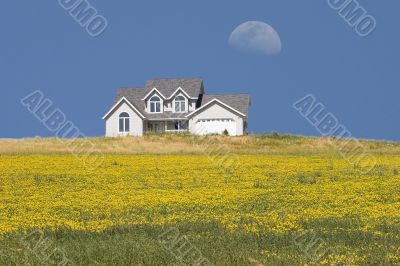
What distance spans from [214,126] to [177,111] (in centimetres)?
595

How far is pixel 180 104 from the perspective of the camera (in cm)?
8181

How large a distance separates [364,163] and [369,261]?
30759mm

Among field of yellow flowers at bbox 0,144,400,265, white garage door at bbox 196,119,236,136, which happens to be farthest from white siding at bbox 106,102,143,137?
field of yellow flowers at bbox 0,144,400,265

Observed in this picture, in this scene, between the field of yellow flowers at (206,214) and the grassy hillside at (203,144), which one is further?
the grassy hillside at (203,144)

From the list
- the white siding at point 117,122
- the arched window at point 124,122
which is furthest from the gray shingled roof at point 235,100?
the arched window at point 124,122

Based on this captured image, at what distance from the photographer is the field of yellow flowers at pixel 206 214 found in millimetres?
13906

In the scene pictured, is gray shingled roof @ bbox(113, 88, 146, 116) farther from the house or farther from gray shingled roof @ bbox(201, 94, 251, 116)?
gray shingled roof @ bbox(201, 94, 251, 116)

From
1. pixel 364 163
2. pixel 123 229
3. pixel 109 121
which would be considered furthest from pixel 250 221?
pixel 109 121

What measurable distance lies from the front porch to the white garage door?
10.9 ft

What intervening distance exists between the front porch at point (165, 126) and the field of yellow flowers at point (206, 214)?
44865 mm

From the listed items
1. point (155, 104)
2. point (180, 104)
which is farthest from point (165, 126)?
point (180, 104)

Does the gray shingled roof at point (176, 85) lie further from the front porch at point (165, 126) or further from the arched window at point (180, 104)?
the front porch at point (165, 126)

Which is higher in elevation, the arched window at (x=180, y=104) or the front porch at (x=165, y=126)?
the arched window at (x=180, y=104)

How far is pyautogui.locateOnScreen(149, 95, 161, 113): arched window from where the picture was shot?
8196cm
